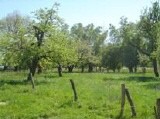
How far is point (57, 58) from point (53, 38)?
Result: 110 inches

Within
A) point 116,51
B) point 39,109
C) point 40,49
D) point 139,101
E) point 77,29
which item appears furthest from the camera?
point 77,29

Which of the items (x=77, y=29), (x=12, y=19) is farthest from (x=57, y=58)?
(x=77, y=29)

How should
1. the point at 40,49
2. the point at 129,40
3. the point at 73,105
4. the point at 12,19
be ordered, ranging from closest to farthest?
the point at 73,105
the point at 40,49
the point at 129,40
the point at 12,19

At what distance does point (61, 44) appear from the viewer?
174 ft

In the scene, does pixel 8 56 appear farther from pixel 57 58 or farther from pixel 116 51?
pixel 116 51

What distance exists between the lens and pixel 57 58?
52.7m

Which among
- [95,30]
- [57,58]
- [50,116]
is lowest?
[50,116]

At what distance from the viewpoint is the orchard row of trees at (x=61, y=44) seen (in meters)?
52.2

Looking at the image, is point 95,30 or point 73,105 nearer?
point 73,105

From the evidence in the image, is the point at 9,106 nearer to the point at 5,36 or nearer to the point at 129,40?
the point at 5,36

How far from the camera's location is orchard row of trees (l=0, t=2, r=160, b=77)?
52.2m

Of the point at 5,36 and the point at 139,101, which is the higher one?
the point at 5,36

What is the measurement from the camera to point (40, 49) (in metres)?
51.4

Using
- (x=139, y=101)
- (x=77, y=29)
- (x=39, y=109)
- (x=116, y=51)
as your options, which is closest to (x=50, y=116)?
(x=39, y=109)
